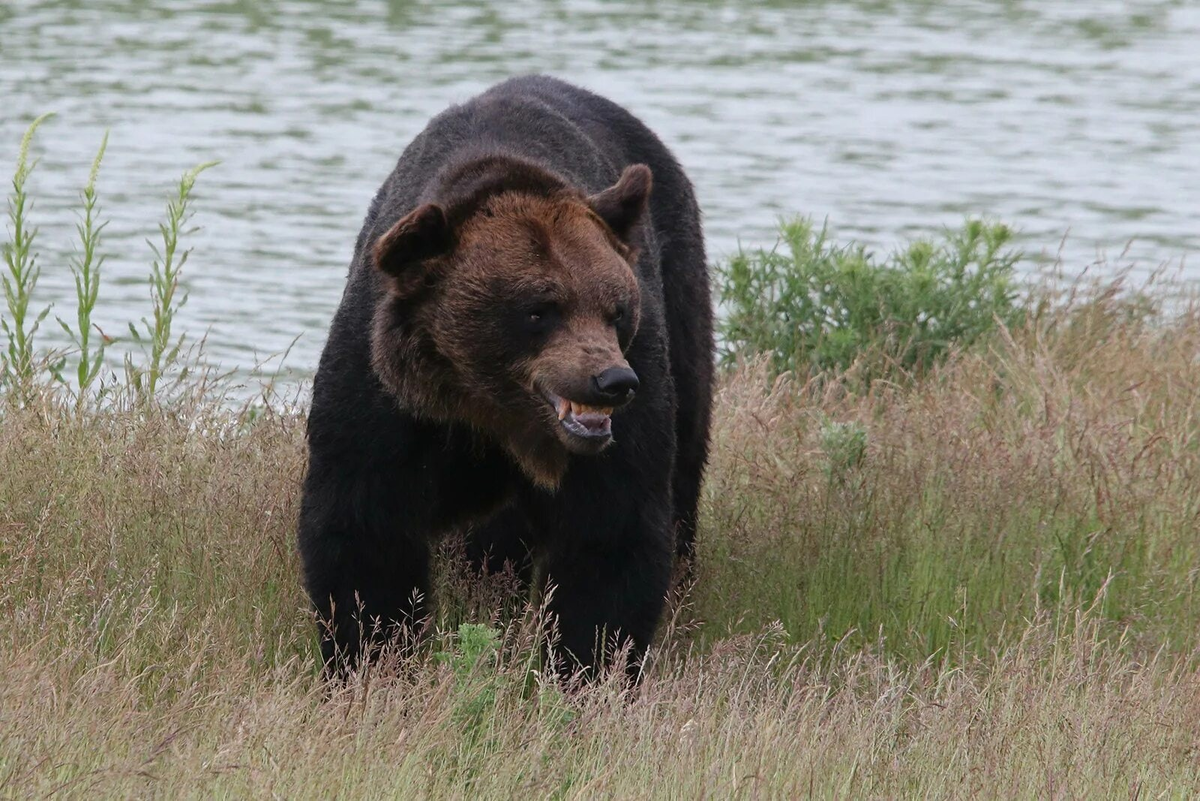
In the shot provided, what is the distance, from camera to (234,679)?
178 inches

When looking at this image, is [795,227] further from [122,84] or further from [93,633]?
[122,84]

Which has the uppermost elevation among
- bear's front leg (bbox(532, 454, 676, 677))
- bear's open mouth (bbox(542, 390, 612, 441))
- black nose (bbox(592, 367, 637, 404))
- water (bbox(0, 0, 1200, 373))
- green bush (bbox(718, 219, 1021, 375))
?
black nose (bbox(592, 367, 637, 404))

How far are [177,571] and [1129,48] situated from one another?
2100 cm

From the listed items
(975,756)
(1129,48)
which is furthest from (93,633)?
(1129,48)

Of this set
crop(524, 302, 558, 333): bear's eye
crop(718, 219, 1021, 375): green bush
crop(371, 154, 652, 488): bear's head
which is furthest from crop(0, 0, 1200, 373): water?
crop(524, 302, 558, 333): bear's eye

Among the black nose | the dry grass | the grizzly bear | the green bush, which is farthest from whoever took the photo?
the green bush

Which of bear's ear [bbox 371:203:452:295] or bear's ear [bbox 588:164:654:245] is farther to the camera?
bear's ear [bbox 588:164:654:245]

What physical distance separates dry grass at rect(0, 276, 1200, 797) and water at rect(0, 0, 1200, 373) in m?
2.24

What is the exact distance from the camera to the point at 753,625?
618 cm

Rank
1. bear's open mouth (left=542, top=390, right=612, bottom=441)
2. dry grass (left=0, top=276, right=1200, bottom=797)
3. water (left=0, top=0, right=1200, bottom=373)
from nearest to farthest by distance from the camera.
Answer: dry grass (left=0, top=276, right=1200, bottom=797), bear's open mouth (left=542, top=390, right=612, bottom=441), water (left=0, top=0, right=1200, bottom=373)

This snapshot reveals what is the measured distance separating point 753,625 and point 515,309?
2.01 meters

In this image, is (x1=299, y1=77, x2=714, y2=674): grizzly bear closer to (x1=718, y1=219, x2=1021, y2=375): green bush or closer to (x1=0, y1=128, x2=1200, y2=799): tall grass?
(x1=0, y1=128, x2=1200, y2=799): tall grass

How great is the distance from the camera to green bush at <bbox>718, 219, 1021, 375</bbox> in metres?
9.03

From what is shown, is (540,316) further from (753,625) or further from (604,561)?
(753,625)
